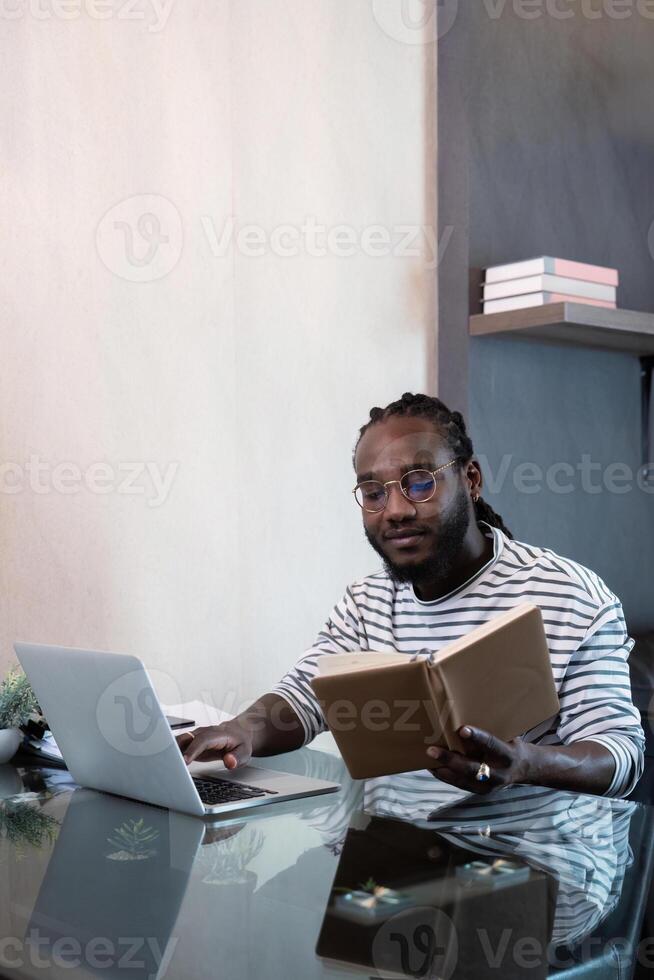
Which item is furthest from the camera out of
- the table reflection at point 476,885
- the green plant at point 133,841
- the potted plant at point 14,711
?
the potted plant at point 14,711

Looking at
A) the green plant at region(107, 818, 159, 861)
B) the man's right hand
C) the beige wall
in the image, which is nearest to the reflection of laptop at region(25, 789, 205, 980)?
the green plant at region(107, 818, 159, 861)

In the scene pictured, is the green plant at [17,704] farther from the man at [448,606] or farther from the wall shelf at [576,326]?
the wall shelf at [576,326]

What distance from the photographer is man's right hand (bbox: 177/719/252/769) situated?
1.52m

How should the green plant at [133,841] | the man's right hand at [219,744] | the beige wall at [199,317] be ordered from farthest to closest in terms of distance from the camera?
1. the beige wall at [199,317]
2. the man's right hand at [219,744]
3. the green plant at [133,841]

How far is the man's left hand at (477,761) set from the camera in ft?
4.22

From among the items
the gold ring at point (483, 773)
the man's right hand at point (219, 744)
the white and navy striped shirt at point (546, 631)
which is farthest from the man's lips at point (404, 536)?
the gold ring at point (483, 773)

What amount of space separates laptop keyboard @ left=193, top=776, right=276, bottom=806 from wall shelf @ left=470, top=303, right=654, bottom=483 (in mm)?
1521

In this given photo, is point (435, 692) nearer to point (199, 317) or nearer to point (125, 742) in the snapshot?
point (125, 742)

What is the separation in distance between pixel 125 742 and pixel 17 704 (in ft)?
1.50

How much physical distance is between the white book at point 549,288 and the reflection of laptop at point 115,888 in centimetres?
172

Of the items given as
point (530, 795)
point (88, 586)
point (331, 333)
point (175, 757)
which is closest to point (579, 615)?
point (530, 795)

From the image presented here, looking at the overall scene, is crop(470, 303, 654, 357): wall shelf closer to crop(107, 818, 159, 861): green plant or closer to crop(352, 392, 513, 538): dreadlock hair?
crop(352, 392, 513, 538): dreadlock hair

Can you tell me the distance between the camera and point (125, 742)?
1366mm

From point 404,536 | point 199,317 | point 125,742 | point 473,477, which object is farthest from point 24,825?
point 199,317
